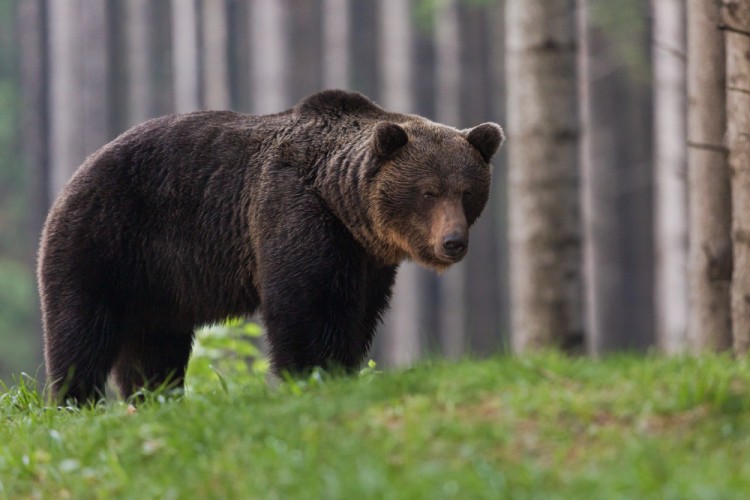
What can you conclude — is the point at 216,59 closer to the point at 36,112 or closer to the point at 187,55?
the point at 187,55

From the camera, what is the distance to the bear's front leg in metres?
6.41

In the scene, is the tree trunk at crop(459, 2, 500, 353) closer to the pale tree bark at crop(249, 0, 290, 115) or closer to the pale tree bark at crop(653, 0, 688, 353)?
the pale tree bark at crop(249, 0, 290, 115)

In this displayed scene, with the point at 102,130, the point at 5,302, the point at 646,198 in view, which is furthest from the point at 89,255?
the point at 646,198

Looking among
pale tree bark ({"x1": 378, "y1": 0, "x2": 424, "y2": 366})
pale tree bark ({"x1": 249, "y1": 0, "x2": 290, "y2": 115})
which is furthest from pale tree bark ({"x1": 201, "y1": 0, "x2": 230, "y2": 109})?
pale tree bark ({"x1": 378, "y1": 0, "x2": 424, "y2": 366})

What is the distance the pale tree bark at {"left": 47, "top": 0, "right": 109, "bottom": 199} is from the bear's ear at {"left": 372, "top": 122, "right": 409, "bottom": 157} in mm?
17715

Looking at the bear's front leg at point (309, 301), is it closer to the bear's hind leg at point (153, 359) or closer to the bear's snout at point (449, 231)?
the bear's snout at point (449, 231)

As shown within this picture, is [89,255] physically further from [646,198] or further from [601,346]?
[646,198]

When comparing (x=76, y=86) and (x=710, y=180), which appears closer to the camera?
(x=710, y=180)

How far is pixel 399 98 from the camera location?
26.6m

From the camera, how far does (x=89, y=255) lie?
22.7 feet

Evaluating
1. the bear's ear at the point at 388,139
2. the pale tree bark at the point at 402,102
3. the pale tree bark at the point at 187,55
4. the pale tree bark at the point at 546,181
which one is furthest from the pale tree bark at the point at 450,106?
the bear's ear at the point at 388,139

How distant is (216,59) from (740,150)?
70.9 ft

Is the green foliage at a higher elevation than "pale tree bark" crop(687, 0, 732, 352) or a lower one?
higher

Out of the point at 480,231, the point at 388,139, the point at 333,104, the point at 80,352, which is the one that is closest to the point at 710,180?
the point at 388,139
